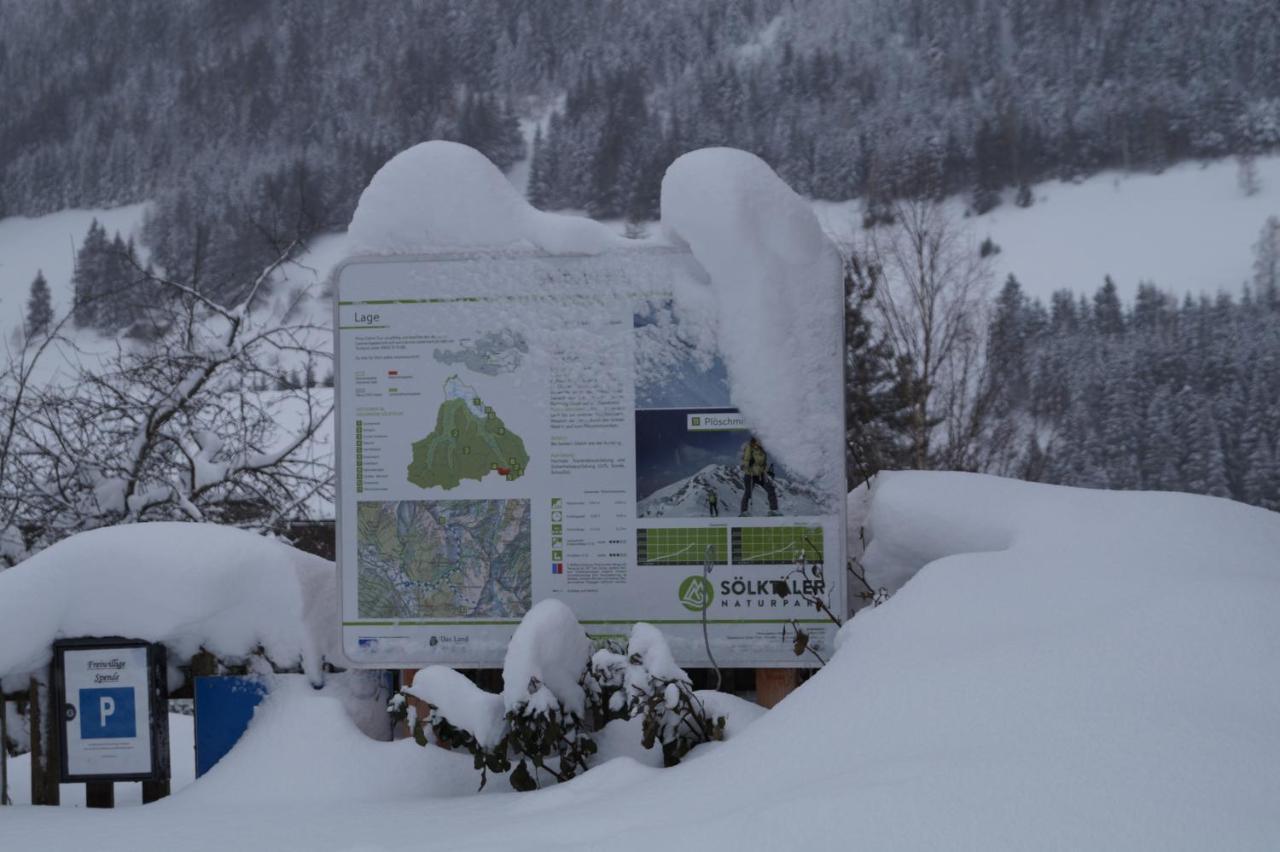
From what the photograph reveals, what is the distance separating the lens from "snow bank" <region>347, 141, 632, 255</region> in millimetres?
3230

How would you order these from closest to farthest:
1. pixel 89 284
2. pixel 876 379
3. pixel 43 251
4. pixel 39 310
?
pixel 39 310, pixel 89 284, pixel 43 251, pixel 876 379

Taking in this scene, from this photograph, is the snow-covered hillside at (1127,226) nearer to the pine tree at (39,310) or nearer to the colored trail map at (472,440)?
the pine tree at (39,310)

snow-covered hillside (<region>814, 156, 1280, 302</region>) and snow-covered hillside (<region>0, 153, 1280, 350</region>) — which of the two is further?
snow-covered hillside (<region>814, 156, 1280, 302</region>)

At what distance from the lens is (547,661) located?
2.85 metres

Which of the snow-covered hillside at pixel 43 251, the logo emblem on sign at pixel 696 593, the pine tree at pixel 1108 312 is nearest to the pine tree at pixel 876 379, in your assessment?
the pine tree at pixel 1108 312

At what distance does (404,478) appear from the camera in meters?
3.24

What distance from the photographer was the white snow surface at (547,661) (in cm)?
277

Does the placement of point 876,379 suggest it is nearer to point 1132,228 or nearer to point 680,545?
point 1132,228

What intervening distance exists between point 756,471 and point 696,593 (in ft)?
→ 1.37

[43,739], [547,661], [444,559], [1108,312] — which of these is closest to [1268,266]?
[1108,312]

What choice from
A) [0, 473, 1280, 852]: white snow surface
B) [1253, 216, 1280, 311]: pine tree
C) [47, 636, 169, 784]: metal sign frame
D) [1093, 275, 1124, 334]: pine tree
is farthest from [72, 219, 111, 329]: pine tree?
[1253, 216, 1280, 311]: pine tree

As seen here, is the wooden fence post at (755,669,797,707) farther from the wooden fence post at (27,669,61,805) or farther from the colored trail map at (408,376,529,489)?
the wooden fence post at (27,669,61,805)

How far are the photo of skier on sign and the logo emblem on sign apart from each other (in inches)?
11.4

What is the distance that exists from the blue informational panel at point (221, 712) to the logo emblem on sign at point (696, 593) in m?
1.39
